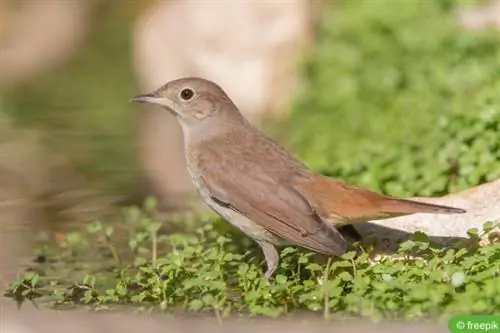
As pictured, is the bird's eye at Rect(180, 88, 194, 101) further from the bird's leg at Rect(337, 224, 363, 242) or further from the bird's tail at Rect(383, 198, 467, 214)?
the bird's tail at Rect(383, 198, 467, 214)

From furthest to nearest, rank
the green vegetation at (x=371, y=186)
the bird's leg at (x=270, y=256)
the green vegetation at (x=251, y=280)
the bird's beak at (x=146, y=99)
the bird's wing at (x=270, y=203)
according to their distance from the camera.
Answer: the bird's beak at (x=146, y=99) → the bird's leg at (x=270, y=256) → the bird's wing at (x=270, y=203) → the green vegetation at (x=371, y=186) → the green vegetation at (x=251, y=280)

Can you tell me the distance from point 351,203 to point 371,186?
1156 mm

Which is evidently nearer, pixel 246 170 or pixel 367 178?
pixel 246 170

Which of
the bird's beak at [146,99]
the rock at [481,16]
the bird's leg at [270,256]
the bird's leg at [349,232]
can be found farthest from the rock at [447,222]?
the rock at [481,16]

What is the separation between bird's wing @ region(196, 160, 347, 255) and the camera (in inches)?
261

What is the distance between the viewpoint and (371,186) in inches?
313

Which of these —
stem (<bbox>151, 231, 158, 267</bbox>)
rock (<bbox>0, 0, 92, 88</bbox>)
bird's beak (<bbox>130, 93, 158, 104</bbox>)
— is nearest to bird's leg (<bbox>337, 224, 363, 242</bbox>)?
stem (<bbox>151, 231, 158, 267</bbox>)

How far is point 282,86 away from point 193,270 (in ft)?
14.4

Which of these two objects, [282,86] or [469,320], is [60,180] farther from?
[469,320]

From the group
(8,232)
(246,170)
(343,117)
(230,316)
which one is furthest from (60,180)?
(230,316)

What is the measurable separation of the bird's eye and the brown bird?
7.2 inches

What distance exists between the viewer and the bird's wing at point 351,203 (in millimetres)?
6598

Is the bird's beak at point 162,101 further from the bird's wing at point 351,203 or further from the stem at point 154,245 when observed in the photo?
the bird's wing at point 351,203

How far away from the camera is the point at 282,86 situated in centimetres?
1109
